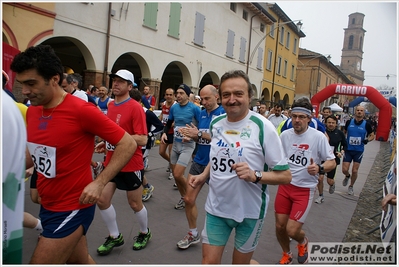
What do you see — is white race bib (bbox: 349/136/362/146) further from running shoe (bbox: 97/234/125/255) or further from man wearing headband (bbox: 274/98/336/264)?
running shoe (bbox: 97/234/125/255)

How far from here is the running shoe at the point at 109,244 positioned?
12.2ft

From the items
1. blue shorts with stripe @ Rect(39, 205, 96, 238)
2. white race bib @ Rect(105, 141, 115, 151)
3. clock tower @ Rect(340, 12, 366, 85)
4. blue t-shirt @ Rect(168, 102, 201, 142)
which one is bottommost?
blue shorts with stripe @ Rect(39, 205, 96, 238)

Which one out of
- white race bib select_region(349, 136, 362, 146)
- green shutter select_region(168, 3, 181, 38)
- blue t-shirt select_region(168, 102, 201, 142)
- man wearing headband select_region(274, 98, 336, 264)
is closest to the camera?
man wearing headband select_region(274, 98, 336, 264)

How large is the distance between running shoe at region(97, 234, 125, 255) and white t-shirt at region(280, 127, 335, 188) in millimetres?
2179

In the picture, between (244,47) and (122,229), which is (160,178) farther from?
(244,47)

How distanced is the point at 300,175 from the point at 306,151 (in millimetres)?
305

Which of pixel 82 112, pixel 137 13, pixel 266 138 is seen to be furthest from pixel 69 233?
pixel 137 13

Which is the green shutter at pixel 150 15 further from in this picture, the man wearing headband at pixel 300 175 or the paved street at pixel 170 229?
the man wearing headband at pixel 300 175

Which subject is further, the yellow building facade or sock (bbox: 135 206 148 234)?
the yellow building facade

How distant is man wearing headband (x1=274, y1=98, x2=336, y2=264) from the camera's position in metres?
3.62

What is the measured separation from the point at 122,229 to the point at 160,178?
316 cm

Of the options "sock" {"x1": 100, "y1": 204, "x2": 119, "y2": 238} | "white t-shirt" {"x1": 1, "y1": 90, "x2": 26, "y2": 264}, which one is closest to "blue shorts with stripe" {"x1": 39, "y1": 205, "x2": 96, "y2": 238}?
"white t-shirt" {"x1": 1, "y1": 90, "x2": 26, "y2": 264}

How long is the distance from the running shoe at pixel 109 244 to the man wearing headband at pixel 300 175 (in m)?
1.85

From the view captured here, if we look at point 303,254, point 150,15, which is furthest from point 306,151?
point 150,15
